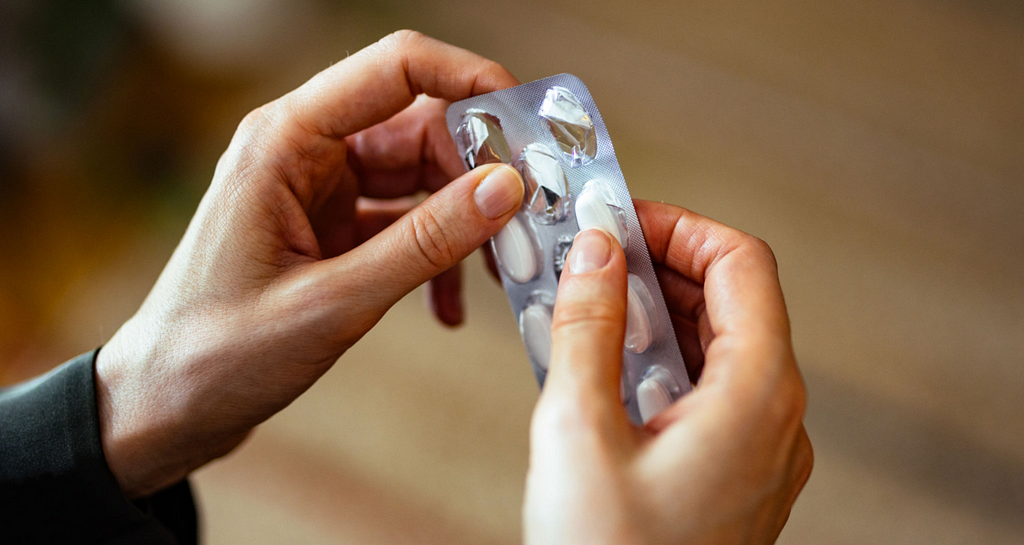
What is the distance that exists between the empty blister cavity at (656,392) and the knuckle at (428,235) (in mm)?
223

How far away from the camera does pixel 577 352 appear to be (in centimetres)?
48

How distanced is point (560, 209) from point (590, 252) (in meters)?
0.11

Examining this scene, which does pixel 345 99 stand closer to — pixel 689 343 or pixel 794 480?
pixel 689 343

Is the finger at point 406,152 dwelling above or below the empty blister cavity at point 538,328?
above

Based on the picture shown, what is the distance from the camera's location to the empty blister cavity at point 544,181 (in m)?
0.64

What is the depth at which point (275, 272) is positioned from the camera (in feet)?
2.06

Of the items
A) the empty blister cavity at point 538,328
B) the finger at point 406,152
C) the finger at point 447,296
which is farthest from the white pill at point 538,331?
the finger at point 447,296

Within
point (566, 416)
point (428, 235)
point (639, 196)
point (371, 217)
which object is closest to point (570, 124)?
point (428, 235)

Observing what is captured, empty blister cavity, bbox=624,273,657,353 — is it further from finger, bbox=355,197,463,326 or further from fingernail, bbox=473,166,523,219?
finger, bbox=355,197,463,326

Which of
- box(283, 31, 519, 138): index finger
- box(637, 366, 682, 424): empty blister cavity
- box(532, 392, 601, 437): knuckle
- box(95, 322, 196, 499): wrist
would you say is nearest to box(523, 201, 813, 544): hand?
box(532, 392, 601, 437): knuckle

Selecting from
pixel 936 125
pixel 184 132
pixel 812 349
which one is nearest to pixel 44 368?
pixel 184 132

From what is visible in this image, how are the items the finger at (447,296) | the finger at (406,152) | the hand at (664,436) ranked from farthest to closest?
1. the finger at (447,296)
2. the finger at (406,152)
3. the hand at (664,436)

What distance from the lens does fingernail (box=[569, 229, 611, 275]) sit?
1.78 ft

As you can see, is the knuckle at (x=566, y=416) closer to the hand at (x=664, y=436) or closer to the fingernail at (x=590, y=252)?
the hand at (x=664, y=436)
